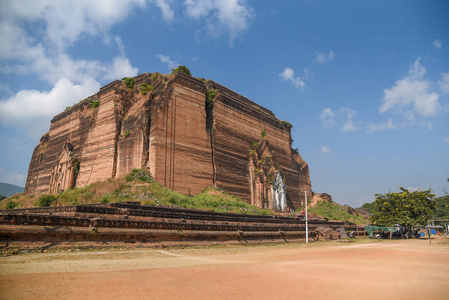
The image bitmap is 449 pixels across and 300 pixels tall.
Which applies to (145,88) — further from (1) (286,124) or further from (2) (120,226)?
(1) (286,124)

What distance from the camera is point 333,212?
43.1 m

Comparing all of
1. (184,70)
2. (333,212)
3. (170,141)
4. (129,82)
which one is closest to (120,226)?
(170,141)

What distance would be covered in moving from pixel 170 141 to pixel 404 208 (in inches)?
895

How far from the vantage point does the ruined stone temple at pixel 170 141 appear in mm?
26375

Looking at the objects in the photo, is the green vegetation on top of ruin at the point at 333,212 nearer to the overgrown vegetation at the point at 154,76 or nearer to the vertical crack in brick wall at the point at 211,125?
the vertical crack in brick wall at the point at 211,125

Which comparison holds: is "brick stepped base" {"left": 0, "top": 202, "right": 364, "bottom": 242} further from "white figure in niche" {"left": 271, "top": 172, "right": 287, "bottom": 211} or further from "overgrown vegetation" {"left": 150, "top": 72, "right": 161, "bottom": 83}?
"white figure in niche" {"left": 271, "top": 172, "right": 287, "bottom": 211}

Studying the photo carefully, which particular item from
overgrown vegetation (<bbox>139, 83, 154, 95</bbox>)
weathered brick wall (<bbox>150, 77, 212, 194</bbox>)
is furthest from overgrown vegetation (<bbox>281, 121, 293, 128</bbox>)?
overgrown vegetation (<bbox>139, 83, 154, 95</bbox>)

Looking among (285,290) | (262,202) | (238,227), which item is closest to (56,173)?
(262,202)

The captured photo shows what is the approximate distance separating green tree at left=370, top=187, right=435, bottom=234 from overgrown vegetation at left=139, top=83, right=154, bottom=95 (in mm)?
25455

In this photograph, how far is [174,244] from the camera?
13305 mm

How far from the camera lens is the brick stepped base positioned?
9.20 meters

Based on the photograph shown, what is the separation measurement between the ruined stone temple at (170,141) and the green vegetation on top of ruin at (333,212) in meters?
3.70

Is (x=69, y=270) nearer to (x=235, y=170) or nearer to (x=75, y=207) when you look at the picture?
(x=75, y=207)

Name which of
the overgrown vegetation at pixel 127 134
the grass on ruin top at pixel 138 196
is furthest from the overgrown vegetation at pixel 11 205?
the overgrown vegetation at pixel 127 134
